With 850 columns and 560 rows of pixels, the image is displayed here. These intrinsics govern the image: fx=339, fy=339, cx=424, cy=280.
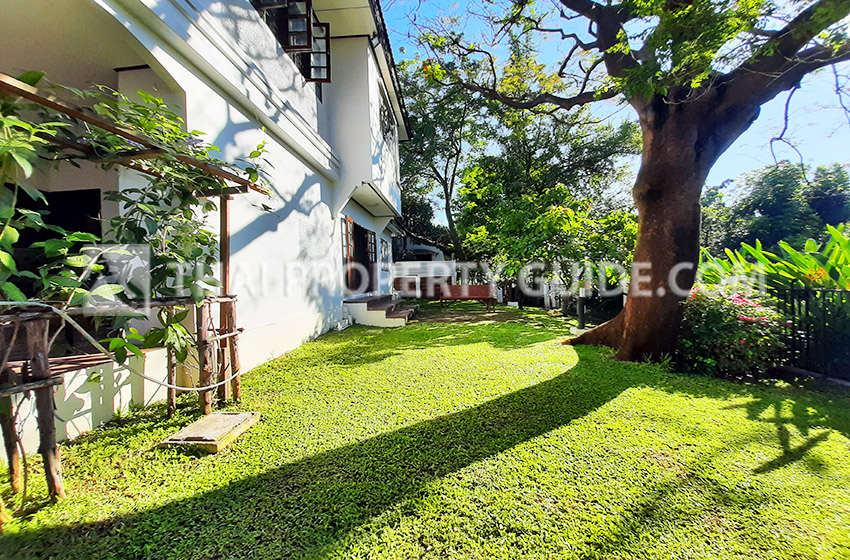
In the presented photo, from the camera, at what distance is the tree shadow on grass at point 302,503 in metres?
1.62

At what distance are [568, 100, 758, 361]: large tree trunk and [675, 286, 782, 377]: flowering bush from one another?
0.28m

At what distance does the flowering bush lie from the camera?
14.9ft

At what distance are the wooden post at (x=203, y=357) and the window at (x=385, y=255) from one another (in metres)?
9.16

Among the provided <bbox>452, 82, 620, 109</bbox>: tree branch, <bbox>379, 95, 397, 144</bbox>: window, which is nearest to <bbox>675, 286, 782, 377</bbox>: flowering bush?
<bbox>452, 82, 620, 109</bbox>: tree branch

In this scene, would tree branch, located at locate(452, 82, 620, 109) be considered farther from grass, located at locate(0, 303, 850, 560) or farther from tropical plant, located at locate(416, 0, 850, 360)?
grass, located at locate(0, 303, 850, 560)

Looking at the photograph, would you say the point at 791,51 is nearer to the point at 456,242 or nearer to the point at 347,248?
the point at 347,248

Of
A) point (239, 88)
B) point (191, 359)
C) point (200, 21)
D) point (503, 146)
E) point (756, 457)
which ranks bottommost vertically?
point (756, 457)

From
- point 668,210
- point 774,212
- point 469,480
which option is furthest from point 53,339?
point 774,212

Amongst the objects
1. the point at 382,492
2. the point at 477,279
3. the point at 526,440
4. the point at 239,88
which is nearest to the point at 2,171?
the point at 382,492

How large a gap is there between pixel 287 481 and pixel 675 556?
2.14 meters

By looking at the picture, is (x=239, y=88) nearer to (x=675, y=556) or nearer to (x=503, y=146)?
(x=675, y=556)

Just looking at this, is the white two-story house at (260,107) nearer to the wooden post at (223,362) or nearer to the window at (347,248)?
the window at (347,248)

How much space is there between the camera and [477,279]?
55.9ft

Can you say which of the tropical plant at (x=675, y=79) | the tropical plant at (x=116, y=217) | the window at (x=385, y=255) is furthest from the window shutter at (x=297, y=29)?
the window at (x=385, y=255)
